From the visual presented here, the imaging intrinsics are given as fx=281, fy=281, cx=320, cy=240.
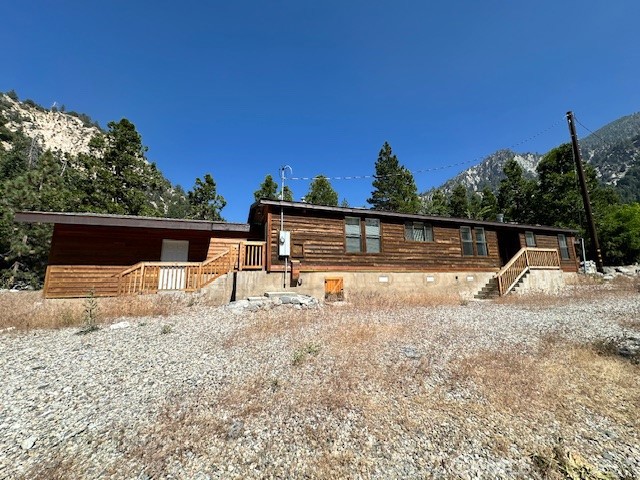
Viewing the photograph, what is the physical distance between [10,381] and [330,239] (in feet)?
34.4

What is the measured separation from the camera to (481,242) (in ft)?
53.9

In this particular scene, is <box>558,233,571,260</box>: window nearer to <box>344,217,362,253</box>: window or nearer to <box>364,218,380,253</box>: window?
<box>364,218,380,253</box>: window

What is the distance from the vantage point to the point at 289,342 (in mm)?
6039

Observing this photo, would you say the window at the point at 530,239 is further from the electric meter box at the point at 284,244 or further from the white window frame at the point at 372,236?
the electric meter box at the point at 284,244

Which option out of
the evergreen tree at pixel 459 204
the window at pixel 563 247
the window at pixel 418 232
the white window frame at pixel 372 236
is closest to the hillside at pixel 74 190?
the white window frame at pixel 372 236

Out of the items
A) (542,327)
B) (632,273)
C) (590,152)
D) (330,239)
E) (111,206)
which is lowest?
(542,327)

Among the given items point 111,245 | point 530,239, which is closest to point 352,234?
point 111,245

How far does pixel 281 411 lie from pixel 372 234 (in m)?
11.1

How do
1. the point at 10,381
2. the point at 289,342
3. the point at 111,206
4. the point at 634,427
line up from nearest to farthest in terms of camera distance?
the point at 634,427
the point at 10,381
the point at 289,342
the point at 111,206

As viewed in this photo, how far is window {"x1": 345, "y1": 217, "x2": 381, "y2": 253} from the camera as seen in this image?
13484 mm

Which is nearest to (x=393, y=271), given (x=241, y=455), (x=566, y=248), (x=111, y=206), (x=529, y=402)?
(x=529, y=402)

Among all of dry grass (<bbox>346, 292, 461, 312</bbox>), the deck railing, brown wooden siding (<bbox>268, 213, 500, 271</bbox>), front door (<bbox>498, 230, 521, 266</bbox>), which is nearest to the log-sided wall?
brown wooden siding (<bbox>268, 213, 500, 271</bbox>)

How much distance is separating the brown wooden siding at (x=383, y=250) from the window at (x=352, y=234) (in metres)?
0.24

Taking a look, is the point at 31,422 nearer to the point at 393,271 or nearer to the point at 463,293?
the point at 393,271
